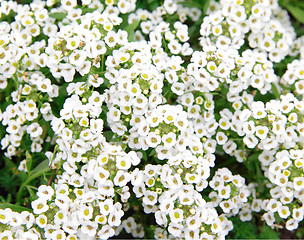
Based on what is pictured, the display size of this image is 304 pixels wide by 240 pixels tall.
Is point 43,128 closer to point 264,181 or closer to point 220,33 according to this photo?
point 220,33

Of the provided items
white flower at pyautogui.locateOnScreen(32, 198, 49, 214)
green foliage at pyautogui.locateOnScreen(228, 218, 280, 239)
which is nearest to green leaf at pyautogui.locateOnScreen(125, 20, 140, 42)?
white flower at pyautogui.locateOnScreen(32, 198, 49, 214)

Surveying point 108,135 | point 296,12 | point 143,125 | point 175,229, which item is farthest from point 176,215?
point 296,12

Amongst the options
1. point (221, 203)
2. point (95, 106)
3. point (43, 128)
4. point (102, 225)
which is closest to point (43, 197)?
point (102, 225)

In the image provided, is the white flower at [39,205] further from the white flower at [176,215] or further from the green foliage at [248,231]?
the green foliage at [248,231]

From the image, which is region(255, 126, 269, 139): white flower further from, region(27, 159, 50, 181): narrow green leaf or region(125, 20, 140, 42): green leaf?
region(27, 159, 50, 181): narrow green leaf

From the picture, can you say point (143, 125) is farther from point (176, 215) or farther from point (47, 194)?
point (47, 194)

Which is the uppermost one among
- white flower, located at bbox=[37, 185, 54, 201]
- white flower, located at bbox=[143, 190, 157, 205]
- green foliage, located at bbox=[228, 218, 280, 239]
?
white flower, located at bbox=[37, 185, 54, 201]
